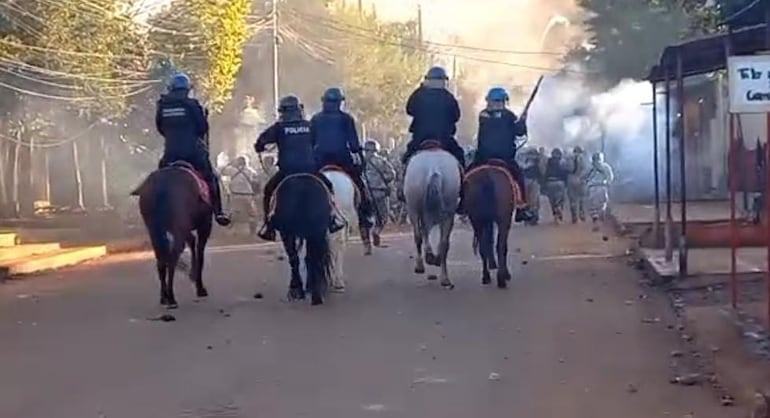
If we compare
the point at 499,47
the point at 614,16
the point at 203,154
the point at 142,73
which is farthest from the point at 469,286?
the point at 499,47

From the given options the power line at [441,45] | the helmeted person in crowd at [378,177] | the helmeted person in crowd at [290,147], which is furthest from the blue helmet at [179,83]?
the power line at [441,45]

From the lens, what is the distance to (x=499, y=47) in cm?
8931

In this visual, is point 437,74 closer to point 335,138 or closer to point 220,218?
point 335,138

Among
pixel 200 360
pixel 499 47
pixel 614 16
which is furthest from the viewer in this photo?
pixel 499 47

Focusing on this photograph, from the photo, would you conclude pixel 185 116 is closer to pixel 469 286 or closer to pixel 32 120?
pixel 469 286

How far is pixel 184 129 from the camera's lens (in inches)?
615

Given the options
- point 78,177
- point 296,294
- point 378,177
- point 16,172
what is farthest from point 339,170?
point 78,177

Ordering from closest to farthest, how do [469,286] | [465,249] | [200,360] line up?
1. [200,360]
2. [469,286]
3. [465,249]

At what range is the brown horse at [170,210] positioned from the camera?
1520 centimetres

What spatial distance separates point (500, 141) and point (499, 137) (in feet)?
0.16

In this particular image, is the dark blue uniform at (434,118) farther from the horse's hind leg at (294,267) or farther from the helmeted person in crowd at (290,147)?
the horse's hind leg at (294,267)

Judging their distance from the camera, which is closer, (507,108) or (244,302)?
(244,302)

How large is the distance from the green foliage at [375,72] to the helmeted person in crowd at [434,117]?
53.6 meters

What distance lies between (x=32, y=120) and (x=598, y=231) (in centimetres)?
1907
